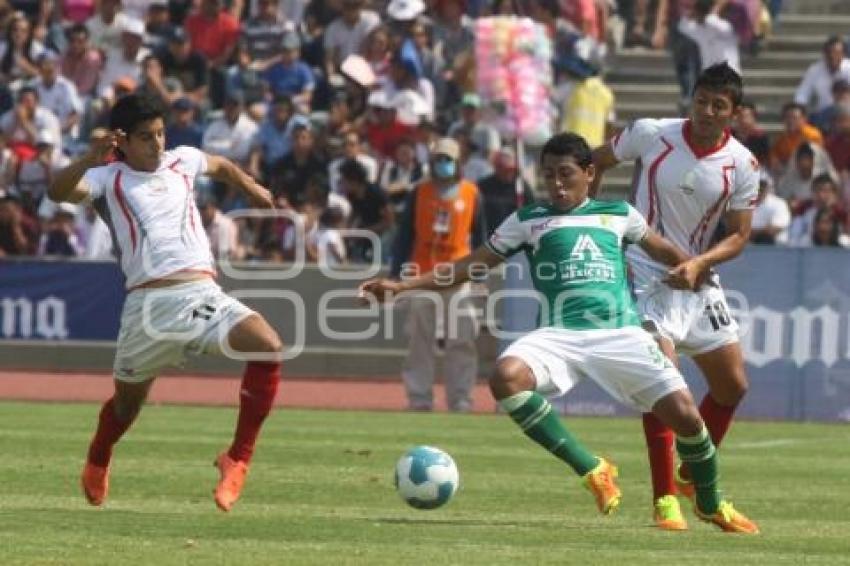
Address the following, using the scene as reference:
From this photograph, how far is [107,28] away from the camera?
1195 inches

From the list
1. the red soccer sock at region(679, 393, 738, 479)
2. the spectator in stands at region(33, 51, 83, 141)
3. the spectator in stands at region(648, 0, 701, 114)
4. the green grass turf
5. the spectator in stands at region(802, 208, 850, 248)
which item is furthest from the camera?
the spectator in stands at region(33, 51, 83, 141)

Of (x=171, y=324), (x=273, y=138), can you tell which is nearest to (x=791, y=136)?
(x=273, y=138)

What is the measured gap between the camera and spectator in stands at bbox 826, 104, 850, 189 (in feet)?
85.0

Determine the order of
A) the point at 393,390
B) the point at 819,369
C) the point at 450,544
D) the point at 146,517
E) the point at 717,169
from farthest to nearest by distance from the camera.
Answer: the point at 393,390
the point at 819,369
the point at 717,169
the point at 146,517
the point at 450,544

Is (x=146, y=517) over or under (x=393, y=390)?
over

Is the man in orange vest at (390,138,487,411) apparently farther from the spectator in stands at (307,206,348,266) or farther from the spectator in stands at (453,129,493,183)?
the spectator in stands at (453,129,493,183)

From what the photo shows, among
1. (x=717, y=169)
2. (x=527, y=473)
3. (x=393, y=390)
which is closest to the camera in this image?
(x=717, y=169)

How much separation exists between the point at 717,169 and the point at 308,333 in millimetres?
12207

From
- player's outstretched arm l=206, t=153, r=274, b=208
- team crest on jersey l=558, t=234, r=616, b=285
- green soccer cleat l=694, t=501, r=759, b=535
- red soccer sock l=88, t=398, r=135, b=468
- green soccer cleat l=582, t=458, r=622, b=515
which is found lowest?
red soccer sock l=88, t=398, r=135, b=468

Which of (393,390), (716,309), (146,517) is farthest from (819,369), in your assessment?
(146,517)

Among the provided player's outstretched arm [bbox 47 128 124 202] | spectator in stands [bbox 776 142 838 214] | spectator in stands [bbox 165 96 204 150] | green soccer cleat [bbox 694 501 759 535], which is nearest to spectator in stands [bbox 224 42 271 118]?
spectator in stands [bbox 165 96 204 150]

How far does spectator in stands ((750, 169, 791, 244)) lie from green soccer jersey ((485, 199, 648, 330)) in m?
12.2

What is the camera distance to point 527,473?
50.9ft

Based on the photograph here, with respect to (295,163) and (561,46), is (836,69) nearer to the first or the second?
(561,46)
